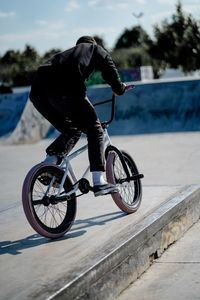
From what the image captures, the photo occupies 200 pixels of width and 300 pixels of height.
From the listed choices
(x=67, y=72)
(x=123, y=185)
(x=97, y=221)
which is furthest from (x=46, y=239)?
(x=67, y=72)

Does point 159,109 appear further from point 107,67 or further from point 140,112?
point 107,67

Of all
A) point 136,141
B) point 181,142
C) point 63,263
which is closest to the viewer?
point 63,263

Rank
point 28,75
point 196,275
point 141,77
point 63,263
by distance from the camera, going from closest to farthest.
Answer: point 63,263 < point 196,275 < point 141,77 < point 28,75

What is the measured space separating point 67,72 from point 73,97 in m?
0.23

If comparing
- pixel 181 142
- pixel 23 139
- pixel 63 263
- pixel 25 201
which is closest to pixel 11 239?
pixel 25 201

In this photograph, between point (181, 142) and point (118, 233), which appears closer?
point (118, 233)

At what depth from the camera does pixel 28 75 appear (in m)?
60.3

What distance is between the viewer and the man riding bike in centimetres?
372

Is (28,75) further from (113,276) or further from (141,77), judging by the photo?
(113,276)

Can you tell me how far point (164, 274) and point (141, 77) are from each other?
118ft

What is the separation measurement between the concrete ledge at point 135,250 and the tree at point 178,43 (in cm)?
3710

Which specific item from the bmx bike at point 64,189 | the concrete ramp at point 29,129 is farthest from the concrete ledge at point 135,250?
the concrete ramp at point 29,129

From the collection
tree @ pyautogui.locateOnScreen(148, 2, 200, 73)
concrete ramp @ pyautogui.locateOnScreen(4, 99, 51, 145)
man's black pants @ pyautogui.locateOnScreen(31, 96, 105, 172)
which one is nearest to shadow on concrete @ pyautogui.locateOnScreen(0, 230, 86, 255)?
man's black pants @ pyautogui.locateOnScreen(31, 96, 105, 172)

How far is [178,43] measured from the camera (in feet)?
154
